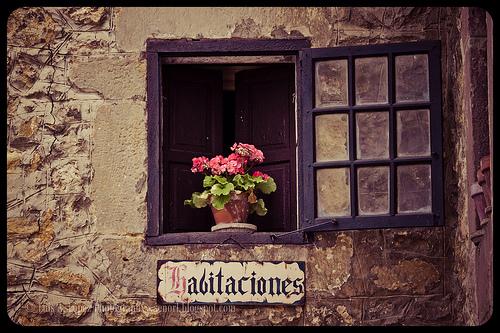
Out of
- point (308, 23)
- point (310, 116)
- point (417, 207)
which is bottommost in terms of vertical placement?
point (417, 207)

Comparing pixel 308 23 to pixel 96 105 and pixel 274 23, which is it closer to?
pixel 274 23

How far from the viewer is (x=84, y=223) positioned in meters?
9.92

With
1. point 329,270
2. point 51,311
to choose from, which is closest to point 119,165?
point 51,311

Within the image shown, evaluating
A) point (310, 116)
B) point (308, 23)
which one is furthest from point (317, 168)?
point (308, 23)

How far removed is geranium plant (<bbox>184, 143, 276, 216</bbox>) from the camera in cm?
978

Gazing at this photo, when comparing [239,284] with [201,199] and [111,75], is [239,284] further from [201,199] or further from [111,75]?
[111,75]

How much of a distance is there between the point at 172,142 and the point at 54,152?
823 millimetres

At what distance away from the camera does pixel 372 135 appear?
9.55 m

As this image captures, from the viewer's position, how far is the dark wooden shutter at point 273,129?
10.2 meters

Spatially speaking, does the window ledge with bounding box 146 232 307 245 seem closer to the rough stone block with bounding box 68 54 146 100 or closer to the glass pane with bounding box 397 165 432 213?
the glass pane with bounding box 397 165 432 213

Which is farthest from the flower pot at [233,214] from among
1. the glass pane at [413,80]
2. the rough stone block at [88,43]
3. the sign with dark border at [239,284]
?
the rough stone block at [88,43]

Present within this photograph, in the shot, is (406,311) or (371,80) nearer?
(371,80)

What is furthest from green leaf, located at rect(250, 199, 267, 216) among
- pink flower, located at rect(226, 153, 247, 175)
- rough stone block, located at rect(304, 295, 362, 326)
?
rough stone block, located at rect(304, 295, 362, 326)

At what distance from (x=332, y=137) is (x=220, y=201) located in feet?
2.85
